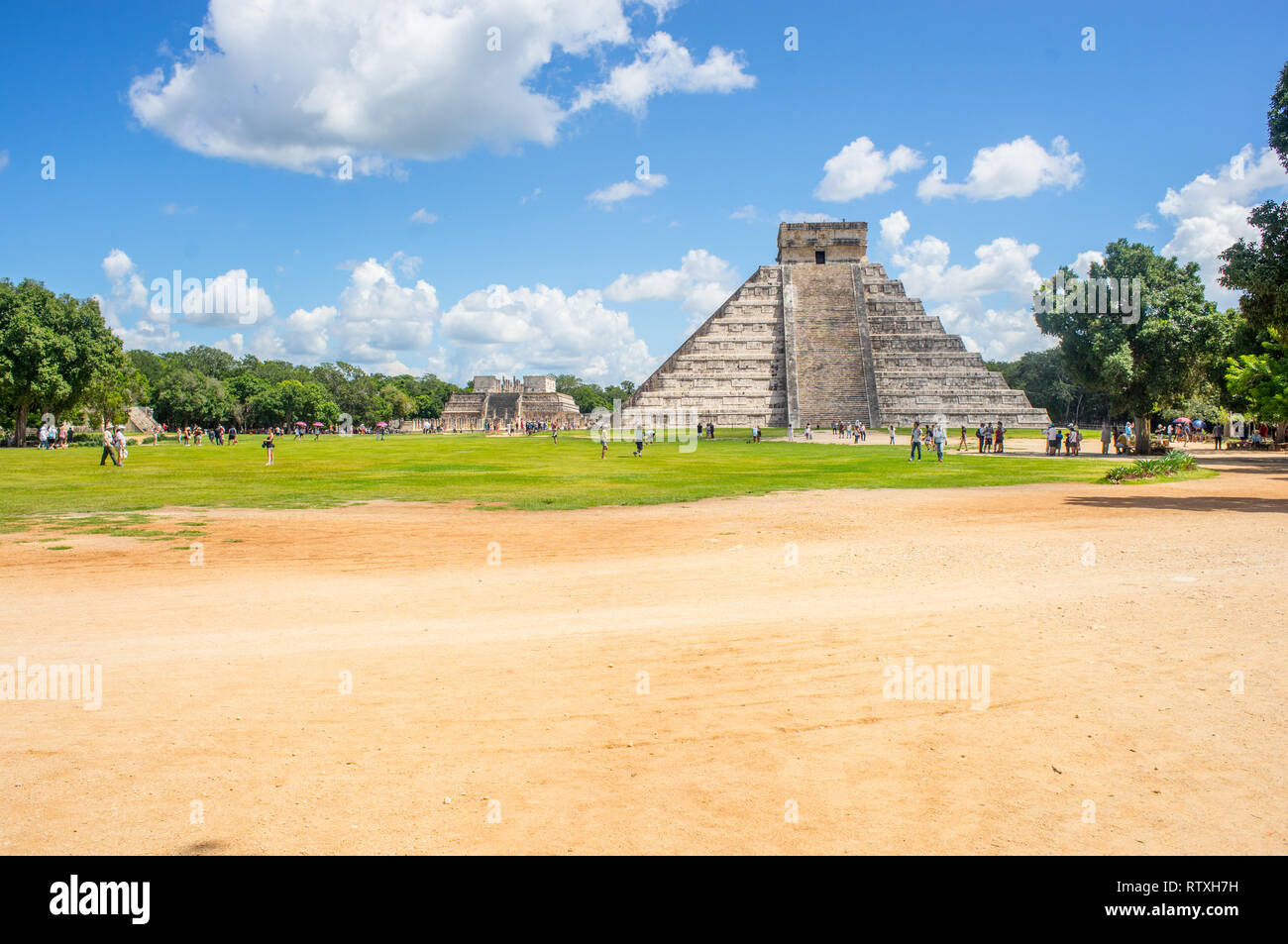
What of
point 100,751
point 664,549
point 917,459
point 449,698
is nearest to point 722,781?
point 449,698

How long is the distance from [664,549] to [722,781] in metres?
6.98

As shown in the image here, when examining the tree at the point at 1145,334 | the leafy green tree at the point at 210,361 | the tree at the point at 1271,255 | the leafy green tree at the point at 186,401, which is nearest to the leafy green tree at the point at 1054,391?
the tree at the point at 1145,334

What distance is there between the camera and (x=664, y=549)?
11.2 m

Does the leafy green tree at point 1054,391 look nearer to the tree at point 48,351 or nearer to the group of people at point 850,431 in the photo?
the group of people at point 850,431

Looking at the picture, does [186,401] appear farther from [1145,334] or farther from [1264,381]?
[1264,381]

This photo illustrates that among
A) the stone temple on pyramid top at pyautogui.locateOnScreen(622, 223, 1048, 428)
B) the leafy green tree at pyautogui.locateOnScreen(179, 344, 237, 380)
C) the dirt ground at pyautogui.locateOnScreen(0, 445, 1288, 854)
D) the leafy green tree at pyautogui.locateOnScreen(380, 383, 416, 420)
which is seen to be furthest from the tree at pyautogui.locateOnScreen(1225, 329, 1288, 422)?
the leafy green tree at pyautogui.locateOnScreen(179, 344, 237, 380)

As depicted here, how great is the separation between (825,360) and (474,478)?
4355 centimetres

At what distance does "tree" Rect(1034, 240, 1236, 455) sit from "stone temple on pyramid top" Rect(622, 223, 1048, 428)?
21.6 m

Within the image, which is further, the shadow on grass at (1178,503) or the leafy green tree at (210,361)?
the leafy green tree at (210,361)

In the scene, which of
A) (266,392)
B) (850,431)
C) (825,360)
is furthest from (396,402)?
(850,431)

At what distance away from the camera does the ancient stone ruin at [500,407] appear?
112 m

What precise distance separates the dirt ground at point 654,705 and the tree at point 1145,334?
85.1 feet

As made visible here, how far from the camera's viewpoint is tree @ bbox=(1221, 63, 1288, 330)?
16641 millimetres
